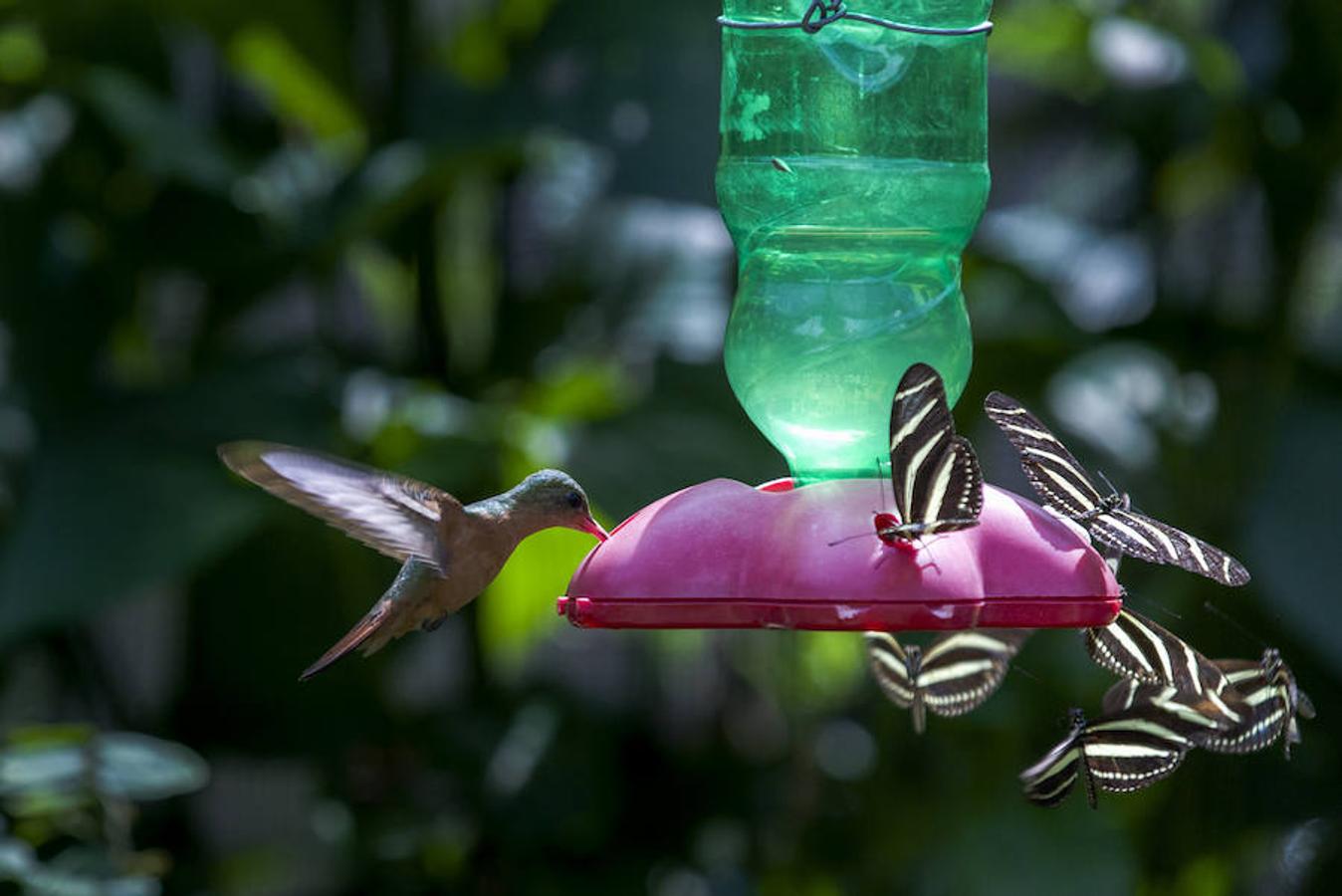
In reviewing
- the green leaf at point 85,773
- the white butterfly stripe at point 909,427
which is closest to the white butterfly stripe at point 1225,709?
the white butterfly stripe at point 909,427

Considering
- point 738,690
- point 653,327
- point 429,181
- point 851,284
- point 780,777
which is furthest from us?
point 738,690

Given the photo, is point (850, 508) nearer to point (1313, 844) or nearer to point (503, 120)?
point (503, 120)

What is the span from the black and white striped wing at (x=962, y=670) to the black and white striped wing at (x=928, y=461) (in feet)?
1.37

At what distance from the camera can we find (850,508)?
1.62 meters

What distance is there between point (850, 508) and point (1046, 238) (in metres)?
3.06

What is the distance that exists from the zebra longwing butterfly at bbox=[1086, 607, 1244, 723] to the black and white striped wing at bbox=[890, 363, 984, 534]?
0.20 meters

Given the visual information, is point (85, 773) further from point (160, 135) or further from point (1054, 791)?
point (160, 135)

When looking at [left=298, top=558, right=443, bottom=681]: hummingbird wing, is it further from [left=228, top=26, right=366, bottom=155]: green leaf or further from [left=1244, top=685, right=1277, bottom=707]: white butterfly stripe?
[left=228, top=26, right=366, bottom=155]: green leaf

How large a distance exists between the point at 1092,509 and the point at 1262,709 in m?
0.24

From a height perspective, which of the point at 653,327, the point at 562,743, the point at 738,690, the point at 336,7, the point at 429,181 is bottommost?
the point at 738,690

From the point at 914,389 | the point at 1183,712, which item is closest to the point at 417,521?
the point at 914,389

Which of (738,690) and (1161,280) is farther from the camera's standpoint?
(738,690)

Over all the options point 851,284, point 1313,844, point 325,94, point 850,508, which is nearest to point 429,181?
point 325,94

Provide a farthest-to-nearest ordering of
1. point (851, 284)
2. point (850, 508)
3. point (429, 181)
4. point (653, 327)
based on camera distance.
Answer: point (653, 327) < point (429, 181) < point (851, 284) < point (850, 508)
